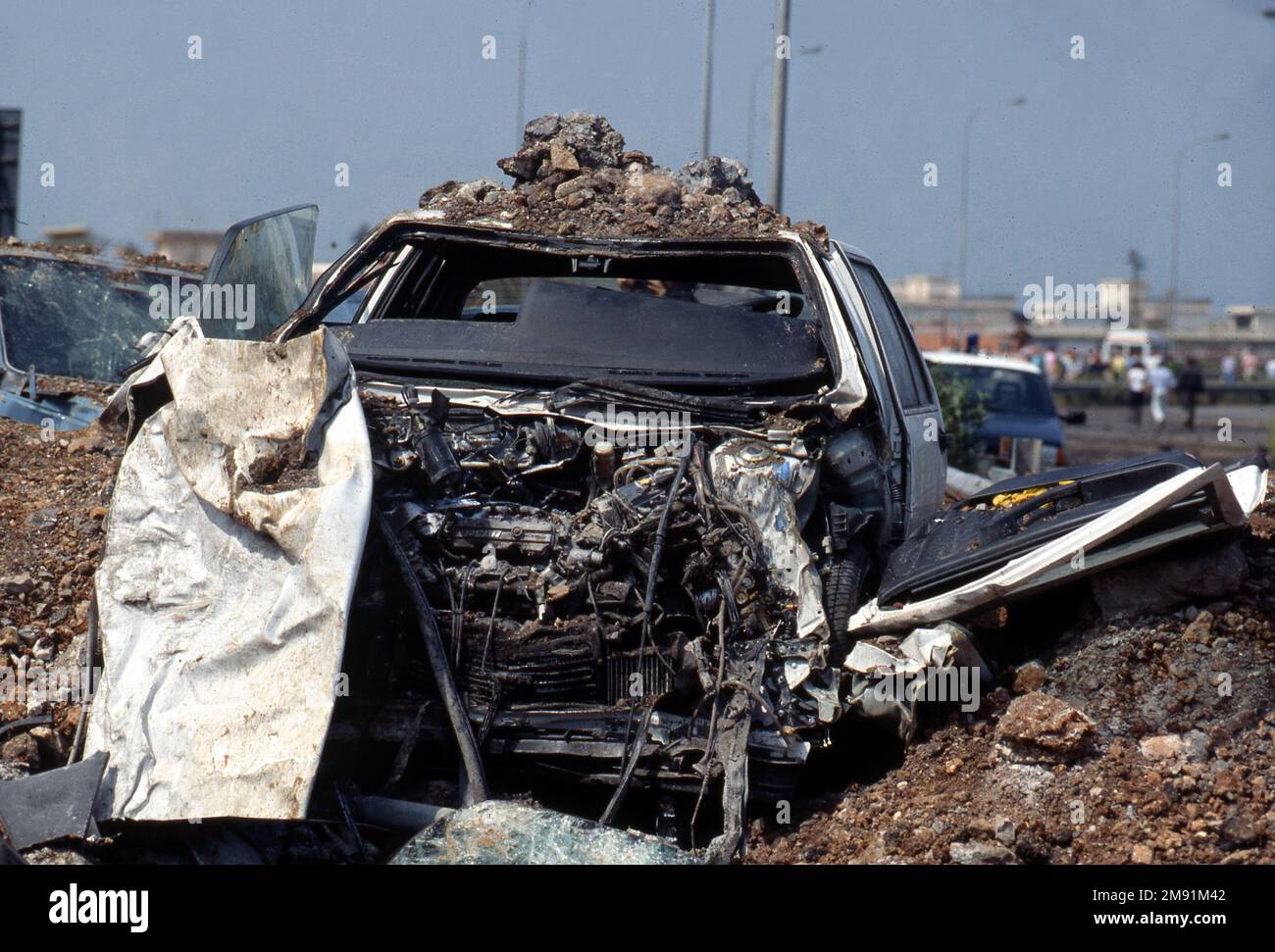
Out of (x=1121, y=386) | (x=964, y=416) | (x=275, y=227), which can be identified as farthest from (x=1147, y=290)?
(x=275, y=227)

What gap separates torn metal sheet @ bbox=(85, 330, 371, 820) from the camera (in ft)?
11.5

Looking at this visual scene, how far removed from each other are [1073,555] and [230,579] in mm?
2576

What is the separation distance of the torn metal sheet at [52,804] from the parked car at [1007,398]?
10420mm

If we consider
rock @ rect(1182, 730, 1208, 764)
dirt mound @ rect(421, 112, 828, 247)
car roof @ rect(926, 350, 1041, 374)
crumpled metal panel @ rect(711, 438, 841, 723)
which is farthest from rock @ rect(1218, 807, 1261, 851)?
car roof @ rect(926, 350, 1041, 374)

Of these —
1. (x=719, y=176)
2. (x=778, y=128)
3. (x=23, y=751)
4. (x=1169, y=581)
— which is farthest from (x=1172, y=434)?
(x=23, y=751)

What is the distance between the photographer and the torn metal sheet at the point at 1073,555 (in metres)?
4.02

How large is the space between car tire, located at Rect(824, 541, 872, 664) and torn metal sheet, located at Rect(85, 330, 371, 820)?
157 cm

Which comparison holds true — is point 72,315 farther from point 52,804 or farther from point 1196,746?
point 1196,746

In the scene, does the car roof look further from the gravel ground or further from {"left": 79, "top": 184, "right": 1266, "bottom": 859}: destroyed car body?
{"left": 79, "top": 184, "right": 1266, "bottom": 859}: destroyed car body

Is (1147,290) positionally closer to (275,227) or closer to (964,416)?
(964,416)
